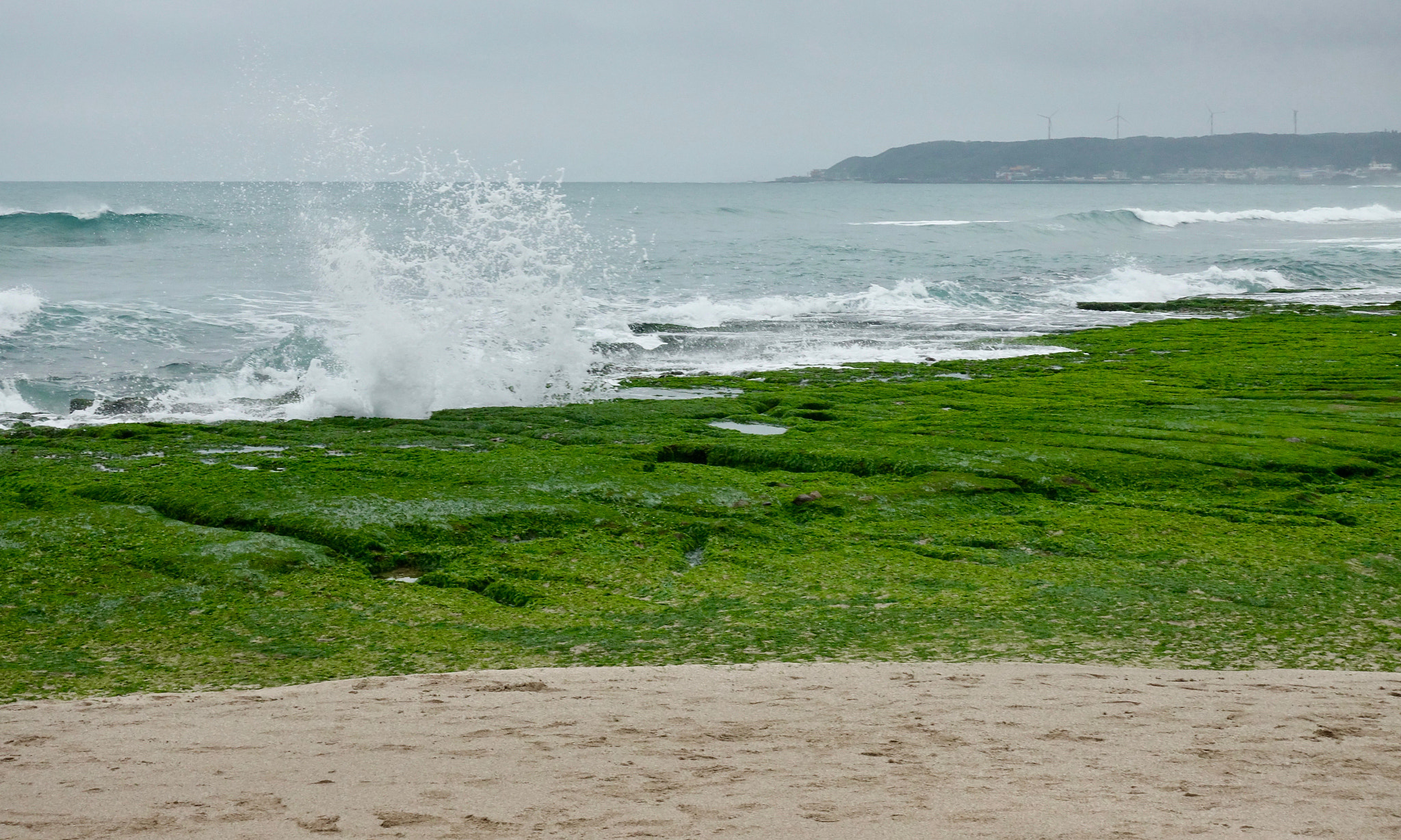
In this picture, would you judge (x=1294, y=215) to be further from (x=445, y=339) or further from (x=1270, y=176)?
(x=445, y=339)

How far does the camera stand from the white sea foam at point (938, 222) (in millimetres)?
79625

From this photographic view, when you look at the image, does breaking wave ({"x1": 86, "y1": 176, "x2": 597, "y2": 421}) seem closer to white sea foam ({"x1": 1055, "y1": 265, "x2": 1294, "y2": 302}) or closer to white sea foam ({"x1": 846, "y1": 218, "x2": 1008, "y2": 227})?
white sea foam ({"x1": 1055, "y1": 265, "x2": 1294, "y2": 302})

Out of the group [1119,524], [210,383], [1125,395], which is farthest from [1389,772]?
[210,383]

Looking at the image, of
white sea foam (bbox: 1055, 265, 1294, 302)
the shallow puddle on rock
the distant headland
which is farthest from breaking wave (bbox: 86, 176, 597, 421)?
the distant headland

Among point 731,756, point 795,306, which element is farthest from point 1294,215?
point 731,756

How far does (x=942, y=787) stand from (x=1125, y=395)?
12.2 metres

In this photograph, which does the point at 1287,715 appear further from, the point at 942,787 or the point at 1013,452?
the point at 1013,452

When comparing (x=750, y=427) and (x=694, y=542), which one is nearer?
(x=694, y=542)

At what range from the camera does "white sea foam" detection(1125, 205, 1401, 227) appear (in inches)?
3610

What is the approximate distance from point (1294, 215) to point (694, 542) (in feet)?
357

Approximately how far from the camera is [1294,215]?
100 metres

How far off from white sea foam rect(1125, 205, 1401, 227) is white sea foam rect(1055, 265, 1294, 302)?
50.1 metres

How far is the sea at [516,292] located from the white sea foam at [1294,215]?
11.1m

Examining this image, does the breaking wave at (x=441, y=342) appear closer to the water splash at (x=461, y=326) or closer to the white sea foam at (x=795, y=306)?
the water splash at (x=461, y=326)
